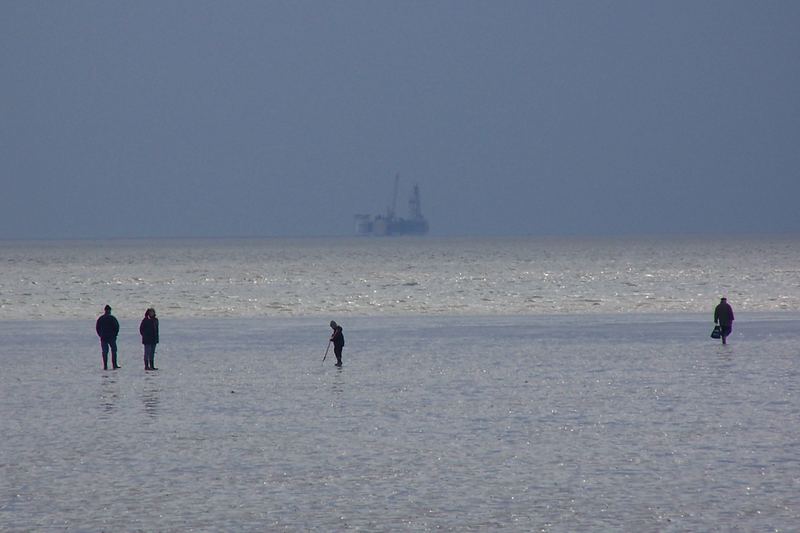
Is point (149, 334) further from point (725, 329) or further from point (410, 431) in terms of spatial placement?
point (725, 329)

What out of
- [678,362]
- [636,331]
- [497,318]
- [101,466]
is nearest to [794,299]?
[497,318]

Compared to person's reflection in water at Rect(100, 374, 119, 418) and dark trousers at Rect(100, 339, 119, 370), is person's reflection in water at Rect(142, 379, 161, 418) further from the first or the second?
dark trousers at Rect(100, 339, 119, 370)

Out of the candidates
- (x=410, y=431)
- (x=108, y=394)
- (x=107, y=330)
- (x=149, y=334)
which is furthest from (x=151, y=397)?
(x=410, y=431)

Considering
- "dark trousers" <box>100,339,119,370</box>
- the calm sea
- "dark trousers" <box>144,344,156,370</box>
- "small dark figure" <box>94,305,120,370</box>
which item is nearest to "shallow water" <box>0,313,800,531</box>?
the calm sea

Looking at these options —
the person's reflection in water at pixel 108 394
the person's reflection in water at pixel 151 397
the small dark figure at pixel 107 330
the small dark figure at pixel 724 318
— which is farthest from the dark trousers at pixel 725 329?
the person's reflection in water at pixel 108 394

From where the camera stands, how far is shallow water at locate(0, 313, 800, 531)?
542 inches

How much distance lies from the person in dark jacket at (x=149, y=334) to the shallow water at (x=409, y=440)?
609mm

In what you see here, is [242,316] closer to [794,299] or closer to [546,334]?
[546,334]

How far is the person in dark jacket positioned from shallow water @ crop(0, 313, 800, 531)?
0.61m

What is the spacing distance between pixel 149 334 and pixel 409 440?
435 inches

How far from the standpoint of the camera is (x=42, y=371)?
94.3 ft

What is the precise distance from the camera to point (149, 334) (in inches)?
1095

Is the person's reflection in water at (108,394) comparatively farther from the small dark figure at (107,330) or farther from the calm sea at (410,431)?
the small dark figure at (107,330)

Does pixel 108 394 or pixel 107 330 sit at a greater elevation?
pixel 107 330
